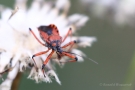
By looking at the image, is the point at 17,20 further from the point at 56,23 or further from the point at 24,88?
the point at 24,88

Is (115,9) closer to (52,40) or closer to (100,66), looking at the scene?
(52,40)

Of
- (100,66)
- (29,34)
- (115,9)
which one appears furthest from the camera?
(100,66)

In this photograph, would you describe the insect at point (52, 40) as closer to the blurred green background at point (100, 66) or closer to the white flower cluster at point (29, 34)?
the white flower cluster at point (29, 34)

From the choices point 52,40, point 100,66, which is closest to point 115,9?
point 52,40

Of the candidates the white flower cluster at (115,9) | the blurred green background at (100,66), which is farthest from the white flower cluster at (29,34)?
the blurred green background at (100,66)

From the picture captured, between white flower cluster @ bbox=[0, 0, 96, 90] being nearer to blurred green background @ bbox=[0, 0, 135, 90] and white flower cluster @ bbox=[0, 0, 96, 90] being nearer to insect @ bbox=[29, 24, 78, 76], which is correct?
insect @ bbox=[29, 24, 78, 76]

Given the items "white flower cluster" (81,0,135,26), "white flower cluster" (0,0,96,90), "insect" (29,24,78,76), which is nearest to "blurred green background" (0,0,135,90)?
"white flower cluster" (81,0,135,26)

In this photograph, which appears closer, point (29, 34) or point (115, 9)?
point (29, 34)
